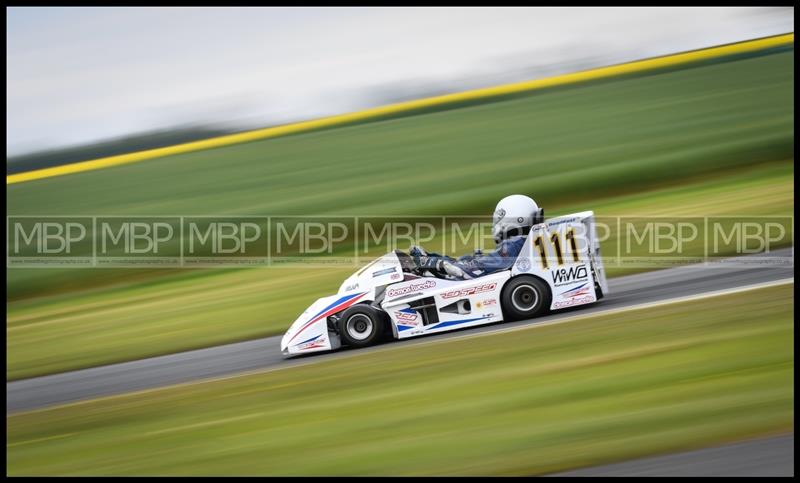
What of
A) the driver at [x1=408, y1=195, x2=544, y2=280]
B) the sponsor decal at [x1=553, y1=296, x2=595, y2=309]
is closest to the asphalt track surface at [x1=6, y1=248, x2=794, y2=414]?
the sponsor decal at [x1=553, y1=296, x2=595, y2=309]

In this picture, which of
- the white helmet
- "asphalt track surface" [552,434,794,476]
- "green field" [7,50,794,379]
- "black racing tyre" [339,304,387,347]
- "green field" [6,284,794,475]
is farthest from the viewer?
"green field" [7,50,794,379]

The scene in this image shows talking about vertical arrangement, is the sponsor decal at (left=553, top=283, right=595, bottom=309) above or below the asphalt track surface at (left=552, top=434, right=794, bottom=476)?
above

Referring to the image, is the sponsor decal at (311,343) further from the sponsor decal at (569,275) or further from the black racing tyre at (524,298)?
the sponsor decal at (569,275)

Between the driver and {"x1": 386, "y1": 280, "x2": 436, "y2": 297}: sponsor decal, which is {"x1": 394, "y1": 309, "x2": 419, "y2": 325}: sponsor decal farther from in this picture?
the driver

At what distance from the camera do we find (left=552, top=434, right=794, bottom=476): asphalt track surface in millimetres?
4656

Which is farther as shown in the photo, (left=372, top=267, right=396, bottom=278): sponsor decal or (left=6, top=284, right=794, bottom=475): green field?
(left=372, top=267, right=396, bottom=278): sponsor decal

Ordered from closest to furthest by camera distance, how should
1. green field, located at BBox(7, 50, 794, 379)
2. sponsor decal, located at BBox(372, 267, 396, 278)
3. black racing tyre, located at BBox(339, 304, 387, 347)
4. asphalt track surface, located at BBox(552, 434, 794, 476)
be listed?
1. asphalt track surface, located at BBox(552, 434, 794, 476)
2. black racing tyre, located at BBox(339, 304, 387, 347)
3. sponsor decal, located at BBox(372, 267, 396, 278)
4. green field, located at BBox(7, 50, 794, 379)

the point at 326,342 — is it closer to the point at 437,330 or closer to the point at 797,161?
the point at 437,330

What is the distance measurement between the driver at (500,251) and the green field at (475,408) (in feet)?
2.57

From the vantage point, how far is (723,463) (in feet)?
15.6

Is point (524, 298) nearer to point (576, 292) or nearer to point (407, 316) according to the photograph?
point (576, 292)

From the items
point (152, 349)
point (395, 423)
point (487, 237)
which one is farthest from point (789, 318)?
point (152, 349)

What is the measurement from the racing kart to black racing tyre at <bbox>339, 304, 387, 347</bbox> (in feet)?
0.03

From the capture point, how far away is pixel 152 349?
9.92 metres
